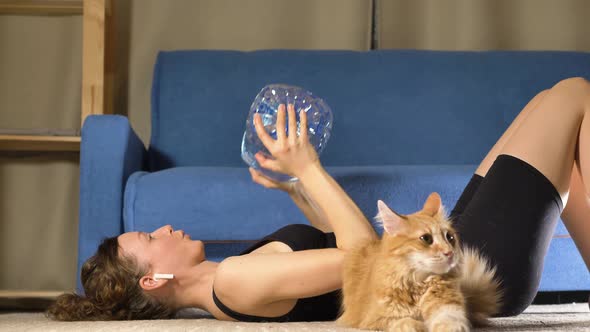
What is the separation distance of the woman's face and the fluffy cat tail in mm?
531

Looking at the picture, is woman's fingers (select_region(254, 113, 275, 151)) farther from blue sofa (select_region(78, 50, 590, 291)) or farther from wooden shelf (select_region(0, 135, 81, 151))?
wooden shelf (select_region(0, 135, 81, 151))

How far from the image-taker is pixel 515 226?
127 centimetres

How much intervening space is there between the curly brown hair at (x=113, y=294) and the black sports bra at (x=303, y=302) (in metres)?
0.15

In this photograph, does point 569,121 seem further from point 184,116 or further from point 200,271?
point 184,116

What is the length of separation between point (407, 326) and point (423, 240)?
0.38ft

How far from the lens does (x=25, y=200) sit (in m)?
3.17

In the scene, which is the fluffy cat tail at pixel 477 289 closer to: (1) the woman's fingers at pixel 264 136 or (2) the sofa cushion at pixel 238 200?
(1) the woman's fingers at pixel 264 136

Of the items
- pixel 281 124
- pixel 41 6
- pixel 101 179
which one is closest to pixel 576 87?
pixel 281 124

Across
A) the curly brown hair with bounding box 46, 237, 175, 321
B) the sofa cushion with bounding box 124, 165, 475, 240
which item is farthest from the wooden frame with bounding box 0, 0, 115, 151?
the curly brown hair with bounding box 46, 237, 175, 321

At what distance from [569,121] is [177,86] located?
5.58 ft

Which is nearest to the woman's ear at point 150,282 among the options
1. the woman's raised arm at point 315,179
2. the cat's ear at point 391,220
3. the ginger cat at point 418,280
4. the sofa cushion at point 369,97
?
the woman's raised arm at point 315,179

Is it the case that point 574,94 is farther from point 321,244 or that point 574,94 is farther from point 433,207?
point 321,244

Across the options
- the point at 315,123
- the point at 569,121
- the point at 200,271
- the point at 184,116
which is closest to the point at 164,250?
the point at 200,271

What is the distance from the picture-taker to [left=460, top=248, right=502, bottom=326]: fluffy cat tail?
1094 millimetres
